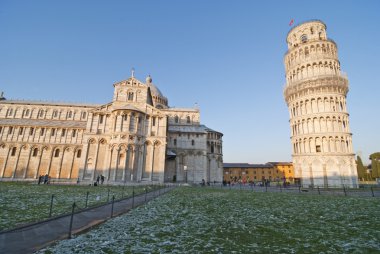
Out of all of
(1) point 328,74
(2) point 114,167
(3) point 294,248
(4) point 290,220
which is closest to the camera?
(3) point 294,248

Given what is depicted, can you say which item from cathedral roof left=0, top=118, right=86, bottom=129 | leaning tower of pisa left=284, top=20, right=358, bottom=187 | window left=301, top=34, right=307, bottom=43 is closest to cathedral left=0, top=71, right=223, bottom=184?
cathedral roof left=0, top=118, right=86, bottom=129

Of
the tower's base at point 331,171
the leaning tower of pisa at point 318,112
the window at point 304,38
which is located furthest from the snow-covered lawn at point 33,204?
the window at point 304,38

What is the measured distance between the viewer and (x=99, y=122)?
38500 mm

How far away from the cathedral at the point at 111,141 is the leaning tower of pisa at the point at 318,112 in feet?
66.5

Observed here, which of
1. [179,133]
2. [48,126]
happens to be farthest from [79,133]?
[179,133]

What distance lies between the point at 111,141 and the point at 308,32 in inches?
1799

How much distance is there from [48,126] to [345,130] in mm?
61293

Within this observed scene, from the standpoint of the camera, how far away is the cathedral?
36312 mm

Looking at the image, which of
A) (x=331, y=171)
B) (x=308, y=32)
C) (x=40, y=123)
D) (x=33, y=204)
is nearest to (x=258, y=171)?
(x=331, y=171)

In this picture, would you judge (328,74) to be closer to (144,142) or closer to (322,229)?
(144,142)

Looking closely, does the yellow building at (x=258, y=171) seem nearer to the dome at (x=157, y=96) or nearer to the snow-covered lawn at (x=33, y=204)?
the dome at (x=157, y=96)

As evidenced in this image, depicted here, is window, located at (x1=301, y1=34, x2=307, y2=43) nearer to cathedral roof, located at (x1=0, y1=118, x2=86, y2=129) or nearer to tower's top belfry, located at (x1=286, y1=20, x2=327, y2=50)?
tower's top belfry, located at (x1=286, y1=20, x2=327, y2=50)

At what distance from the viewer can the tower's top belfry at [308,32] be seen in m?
41.8

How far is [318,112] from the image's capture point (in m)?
37.3
